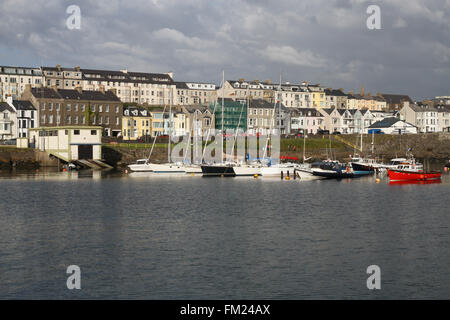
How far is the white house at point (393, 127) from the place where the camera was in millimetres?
146375

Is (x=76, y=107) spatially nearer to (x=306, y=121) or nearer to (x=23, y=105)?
(x=23, y=105)

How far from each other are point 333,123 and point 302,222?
123 m

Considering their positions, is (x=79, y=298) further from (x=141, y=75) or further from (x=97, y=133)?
(x=141, y=75)

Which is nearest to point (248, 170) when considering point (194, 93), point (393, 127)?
point (393, 127)

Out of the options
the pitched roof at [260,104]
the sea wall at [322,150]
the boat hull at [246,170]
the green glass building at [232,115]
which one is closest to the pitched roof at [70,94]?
the sea wall at [322,150]

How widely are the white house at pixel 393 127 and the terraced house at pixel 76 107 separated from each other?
63.9m

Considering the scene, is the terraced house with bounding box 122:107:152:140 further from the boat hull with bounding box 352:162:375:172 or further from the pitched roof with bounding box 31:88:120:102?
the boat hull with bounding box 352:162:375:172

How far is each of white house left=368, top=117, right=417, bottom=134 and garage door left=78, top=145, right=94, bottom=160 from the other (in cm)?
7571

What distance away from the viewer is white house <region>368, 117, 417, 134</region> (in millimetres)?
146375

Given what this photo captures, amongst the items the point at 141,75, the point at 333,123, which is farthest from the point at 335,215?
the point at 141,75

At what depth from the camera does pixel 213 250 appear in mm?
31922

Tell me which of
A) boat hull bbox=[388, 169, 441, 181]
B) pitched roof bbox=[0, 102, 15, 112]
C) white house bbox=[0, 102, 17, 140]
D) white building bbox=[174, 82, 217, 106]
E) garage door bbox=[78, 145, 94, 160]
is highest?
white building bbox=[174, 82, 217, 106]

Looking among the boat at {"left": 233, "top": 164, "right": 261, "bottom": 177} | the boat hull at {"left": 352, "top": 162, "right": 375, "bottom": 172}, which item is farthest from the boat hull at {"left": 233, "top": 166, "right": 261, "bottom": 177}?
the boat hull at {"left": 352, "top": 162, "right": 375, "bottom": 172}

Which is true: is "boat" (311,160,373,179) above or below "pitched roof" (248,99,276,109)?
below
